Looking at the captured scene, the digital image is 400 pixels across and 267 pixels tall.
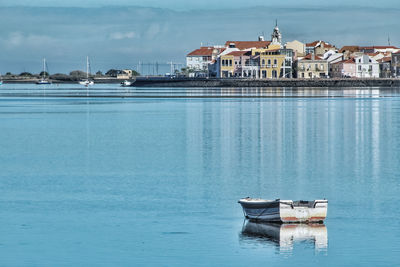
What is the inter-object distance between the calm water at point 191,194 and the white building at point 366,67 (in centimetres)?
10834

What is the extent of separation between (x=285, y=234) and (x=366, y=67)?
136106 millimetres

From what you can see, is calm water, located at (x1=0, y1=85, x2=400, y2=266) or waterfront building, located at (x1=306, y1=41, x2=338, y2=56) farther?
waterfront building, located at (x1=306, y1=41, x2=338, y2=56)

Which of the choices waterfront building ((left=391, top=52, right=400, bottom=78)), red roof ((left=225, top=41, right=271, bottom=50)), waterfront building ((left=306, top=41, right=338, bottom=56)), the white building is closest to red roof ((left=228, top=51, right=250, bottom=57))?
red roof ((left=225, top=41, right=271, bottom=50))

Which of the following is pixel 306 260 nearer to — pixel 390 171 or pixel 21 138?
pixel 390 171

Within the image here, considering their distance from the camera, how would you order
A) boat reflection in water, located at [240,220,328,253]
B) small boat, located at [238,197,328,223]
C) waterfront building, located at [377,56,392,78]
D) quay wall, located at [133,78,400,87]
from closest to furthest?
1. boat reflection in water, located at [240,220,328,253]
2. small boat, located at [238,197,328,223]
3. quay wall, located at [133,78,400,87]
4. waterfront building, located at [377,56,392,78]

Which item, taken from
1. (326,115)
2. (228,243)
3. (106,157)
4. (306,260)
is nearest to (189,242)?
(228,243)

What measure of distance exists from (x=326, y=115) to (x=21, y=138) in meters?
23.1

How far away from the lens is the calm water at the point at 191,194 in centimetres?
1467

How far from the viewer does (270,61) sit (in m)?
146

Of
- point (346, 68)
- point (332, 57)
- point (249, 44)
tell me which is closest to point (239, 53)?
point (249, 44)

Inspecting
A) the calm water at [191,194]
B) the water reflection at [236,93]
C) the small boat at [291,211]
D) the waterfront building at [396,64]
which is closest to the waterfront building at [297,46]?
the waterfront building at [396,64]

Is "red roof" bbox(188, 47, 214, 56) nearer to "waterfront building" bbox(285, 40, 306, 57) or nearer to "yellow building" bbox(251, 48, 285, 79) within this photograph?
"waterfront building" bbox(285, 40, 306, 57)

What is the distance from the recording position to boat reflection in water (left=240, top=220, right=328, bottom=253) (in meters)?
15.2

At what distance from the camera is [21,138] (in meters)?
37.7
